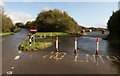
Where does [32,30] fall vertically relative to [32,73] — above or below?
above

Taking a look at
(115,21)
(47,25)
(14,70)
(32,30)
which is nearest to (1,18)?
(47,25)

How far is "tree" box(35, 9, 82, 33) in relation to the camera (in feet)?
300

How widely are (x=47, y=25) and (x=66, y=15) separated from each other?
14.5 meters

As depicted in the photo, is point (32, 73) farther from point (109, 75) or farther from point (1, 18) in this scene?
Result: point (1, 18)

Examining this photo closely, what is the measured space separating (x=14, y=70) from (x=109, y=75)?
483cm

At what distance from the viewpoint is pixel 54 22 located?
308 feet

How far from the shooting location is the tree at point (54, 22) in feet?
300

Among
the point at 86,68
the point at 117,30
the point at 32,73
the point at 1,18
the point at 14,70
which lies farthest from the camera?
the point at 1,18

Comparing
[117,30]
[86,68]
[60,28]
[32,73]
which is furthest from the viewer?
[60,28]

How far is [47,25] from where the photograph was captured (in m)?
94.1

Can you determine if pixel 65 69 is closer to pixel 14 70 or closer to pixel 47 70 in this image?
pixel 47 70

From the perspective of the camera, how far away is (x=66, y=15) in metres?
105

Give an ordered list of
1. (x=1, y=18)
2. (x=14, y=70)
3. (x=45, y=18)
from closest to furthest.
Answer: (x=14, y=70) < (x=1, y=18) < (x=45, y=18)

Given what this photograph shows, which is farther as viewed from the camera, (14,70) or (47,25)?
(47,25)
